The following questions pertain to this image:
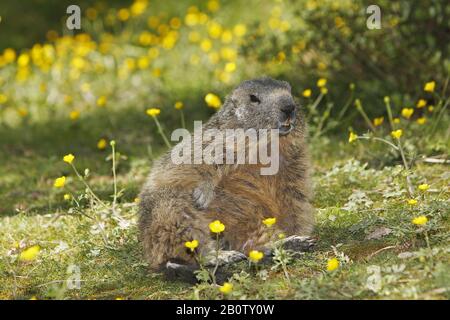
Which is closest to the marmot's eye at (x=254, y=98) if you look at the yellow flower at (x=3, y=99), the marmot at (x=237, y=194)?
the marmot at (x=237, y=194)

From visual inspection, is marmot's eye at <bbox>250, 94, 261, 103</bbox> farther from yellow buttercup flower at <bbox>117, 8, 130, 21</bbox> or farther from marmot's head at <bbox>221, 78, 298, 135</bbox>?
yellow buttercup flower at <bbox>117, 8, 130, 21</bbox>

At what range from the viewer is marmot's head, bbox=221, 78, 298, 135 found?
4.97 meters

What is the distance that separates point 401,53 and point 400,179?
2531mm

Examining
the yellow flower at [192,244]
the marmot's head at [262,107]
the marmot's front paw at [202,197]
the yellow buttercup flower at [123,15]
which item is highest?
the yellow buttercup flower at [123,15]

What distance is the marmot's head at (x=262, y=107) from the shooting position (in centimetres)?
497

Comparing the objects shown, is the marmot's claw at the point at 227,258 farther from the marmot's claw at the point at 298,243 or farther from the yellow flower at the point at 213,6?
the yellow flower at the point at 213,6

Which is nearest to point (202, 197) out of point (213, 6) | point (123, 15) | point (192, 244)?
point (192, 244)

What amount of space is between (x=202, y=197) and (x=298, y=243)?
2.16 ft

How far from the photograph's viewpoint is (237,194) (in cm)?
496

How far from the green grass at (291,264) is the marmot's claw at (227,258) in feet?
0.26

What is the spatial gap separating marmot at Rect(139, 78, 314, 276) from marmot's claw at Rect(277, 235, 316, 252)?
15 cm

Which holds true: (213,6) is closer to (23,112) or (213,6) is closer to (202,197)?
(23,112)
